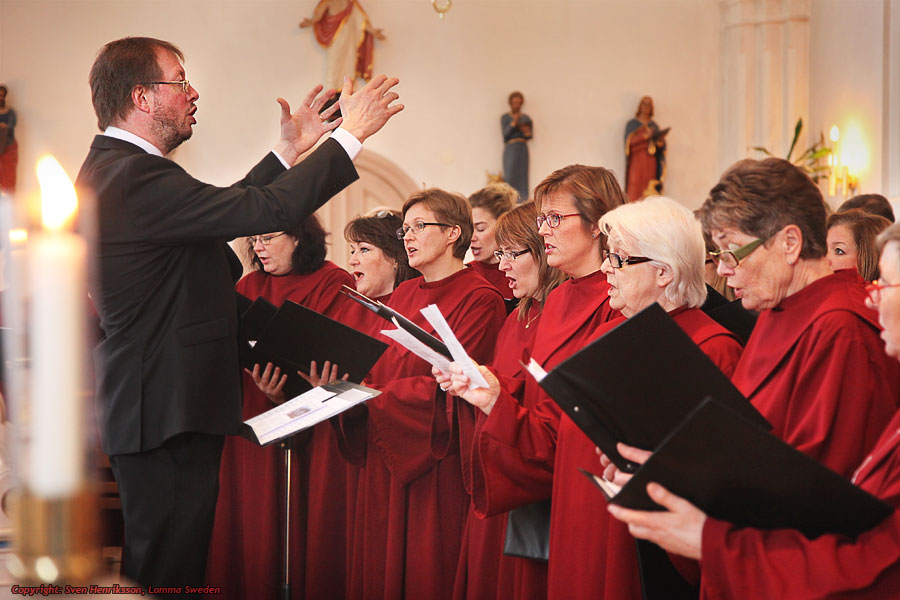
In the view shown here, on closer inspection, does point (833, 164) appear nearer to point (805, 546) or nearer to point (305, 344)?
point (305, 344)

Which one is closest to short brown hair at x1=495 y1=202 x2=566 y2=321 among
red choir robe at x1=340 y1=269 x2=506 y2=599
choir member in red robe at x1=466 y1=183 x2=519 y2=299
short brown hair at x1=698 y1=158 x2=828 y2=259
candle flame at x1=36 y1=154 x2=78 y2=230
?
red choir robe at x1=340 y1=269 x2=506 y2=599

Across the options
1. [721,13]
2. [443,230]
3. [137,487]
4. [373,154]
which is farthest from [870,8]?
[137,487]

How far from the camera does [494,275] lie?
5477 mm

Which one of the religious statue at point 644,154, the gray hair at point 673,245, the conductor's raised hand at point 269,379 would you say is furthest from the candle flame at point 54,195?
the religious statue at point 644,154

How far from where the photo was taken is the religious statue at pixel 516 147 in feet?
41.7

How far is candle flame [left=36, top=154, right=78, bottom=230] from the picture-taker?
70 centimetres

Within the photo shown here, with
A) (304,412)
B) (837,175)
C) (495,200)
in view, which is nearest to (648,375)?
(304,412)

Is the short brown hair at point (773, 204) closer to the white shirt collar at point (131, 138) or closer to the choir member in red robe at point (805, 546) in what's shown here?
the choir member in red robe at point (805, 546)

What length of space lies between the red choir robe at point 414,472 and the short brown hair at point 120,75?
1612 mm

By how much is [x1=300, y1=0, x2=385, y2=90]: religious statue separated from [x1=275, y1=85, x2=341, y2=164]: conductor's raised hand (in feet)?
29.8

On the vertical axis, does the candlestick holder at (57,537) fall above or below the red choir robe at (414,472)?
above

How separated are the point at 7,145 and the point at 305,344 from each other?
910 centimetres

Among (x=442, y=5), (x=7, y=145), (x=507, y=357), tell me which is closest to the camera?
(x=507, y=357)

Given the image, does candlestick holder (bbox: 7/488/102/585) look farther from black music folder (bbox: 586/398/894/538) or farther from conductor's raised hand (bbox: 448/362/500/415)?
conductor's raised hand (bbox: 448/362/500/415)
